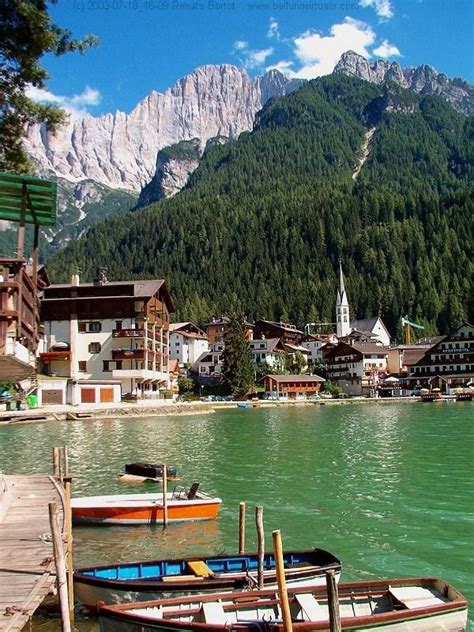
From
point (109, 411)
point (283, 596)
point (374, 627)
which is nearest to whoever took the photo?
point (283, 596)

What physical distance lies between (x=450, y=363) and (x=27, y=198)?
5532 inches

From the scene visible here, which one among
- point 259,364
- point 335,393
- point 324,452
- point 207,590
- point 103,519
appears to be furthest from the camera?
point 259,364

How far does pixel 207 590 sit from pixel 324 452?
31.5 m

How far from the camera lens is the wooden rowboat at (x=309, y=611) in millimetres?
10992

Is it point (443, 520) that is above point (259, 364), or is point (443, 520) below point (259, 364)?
below

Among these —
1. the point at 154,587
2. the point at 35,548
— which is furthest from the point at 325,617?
the point at 35,548

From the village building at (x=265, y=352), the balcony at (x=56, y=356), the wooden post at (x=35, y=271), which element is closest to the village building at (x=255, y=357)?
the village building at (x=265, y=352)

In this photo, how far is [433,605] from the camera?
39.2ft

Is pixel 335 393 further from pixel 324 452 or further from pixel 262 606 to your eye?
pixel 262 606

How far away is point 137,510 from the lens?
23.0m

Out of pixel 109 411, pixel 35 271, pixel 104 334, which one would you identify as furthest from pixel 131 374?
pixel 35 271

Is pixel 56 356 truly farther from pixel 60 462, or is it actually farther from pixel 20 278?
pixel 20 278

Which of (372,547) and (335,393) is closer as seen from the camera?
(372,547)

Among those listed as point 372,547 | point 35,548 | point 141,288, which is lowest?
point 372,547
